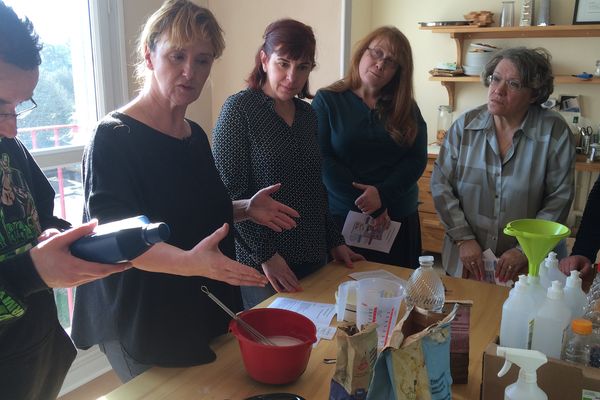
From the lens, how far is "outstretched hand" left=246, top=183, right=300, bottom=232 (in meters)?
1.46

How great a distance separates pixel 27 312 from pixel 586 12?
3.92 meters

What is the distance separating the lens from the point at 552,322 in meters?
1.02

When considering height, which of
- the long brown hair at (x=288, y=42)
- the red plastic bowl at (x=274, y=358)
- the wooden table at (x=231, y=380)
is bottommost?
the wooden table at (x=231, y=380)

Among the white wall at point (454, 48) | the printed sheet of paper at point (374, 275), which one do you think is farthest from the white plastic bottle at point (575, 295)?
the white wall at point (454, 48)

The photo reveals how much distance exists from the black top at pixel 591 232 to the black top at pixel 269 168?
0.89m

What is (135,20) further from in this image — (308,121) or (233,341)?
(233,341)

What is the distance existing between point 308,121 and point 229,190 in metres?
0.40

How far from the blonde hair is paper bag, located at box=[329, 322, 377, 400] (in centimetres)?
80

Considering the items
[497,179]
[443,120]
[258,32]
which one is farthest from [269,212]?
[443,120]

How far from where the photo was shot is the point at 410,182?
2227 millimetres

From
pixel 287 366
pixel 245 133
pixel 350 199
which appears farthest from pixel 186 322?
pixel 350 199

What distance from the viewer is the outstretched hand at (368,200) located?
2018 mm

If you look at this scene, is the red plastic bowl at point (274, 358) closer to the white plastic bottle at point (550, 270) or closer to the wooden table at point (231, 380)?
the wooden table at point (231, 380)

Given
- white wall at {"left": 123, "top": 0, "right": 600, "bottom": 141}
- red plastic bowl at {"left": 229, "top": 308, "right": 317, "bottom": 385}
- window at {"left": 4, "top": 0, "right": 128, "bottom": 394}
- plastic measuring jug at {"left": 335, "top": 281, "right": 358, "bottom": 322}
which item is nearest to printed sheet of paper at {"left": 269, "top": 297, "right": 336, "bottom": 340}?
plastic measuring jug at {"left": 335, "top": 281, "right": 358, "bottom": 322}
